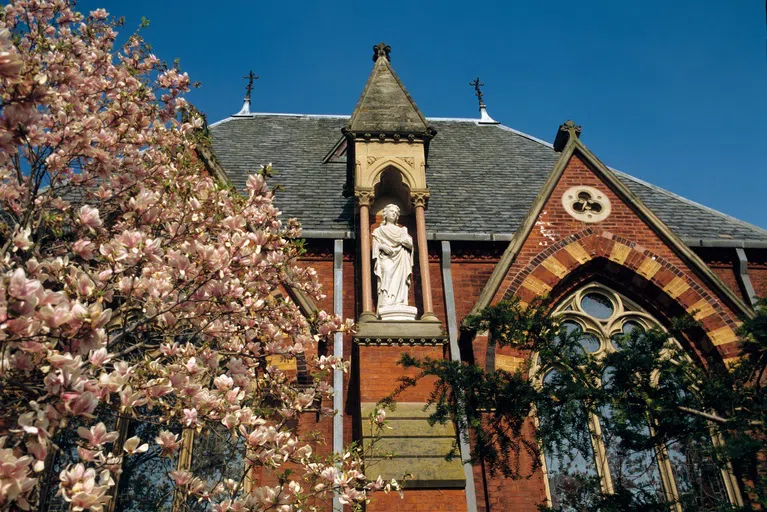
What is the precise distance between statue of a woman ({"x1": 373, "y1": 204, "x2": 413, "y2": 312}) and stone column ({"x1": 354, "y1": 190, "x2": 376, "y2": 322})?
0.12 m

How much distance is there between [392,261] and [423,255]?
439 millimetres

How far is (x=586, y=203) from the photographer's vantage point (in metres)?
10.2

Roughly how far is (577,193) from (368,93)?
12.6 feet

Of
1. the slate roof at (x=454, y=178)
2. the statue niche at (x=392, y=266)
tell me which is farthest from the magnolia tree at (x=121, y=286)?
the slate roof at (x=454, y=178)

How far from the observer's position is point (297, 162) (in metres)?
13.6

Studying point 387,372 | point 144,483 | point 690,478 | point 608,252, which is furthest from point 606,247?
point 144,483

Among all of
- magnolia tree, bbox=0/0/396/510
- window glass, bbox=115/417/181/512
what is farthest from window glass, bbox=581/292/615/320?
window glass, bbox=115/417/181/512

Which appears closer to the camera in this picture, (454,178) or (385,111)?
(385,111)

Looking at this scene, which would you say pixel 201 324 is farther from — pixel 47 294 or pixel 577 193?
pixel 577 193

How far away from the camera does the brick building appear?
7562 mm

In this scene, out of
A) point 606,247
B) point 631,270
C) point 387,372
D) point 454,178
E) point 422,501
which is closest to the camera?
point 422,501

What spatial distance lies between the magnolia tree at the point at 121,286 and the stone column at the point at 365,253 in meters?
0.87

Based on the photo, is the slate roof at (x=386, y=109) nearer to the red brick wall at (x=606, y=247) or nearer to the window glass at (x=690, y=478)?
the red brick wall at (x=606, y=247)

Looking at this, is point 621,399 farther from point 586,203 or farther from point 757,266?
point 757,266
